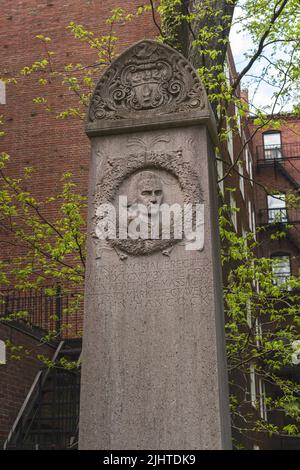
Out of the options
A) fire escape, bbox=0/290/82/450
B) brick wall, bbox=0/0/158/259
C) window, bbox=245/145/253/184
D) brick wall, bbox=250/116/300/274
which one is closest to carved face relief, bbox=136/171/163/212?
fire escape, bbox=0/290/82/450

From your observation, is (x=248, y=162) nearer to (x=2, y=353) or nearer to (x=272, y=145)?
(x=272, y=145)

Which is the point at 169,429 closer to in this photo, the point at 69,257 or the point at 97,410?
the point at 97,410

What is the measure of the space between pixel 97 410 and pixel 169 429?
60 cm

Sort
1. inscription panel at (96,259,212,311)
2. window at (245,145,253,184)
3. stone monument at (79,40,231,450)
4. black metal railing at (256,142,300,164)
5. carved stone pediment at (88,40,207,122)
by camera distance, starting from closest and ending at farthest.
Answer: stone monument at (79,40,231,450) < inscription panel at (96,259,212,311) < carved stone pediment at (88,40,207,122) < window at (245,145,253,184) < black metal railing at (256,142,300,164)

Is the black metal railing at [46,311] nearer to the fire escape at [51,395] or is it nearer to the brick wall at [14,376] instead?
the fire escape at [51,395]

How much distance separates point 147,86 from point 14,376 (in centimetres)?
842

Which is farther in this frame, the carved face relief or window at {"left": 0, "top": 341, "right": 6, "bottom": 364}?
window at {"left": 0, "top": 341, "right": 6, "bottom": 364}

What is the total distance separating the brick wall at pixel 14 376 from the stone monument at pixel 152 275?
22.6ft

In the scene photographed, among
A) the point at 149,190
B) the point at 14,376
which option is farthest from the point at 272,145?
the point at 149,190

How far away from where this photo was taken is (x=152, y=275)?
18.1 feet

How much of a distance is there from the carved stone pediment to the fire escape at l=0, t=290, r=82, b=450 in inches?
236

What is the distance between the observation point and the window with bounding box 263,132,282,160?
123 ft

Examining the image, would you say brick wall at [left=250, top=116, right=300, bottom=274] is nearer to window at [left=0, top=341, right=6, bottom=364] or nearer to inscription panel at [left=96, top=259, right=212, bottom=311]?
window at [left=0, top=341, right=6, bottom=364]
